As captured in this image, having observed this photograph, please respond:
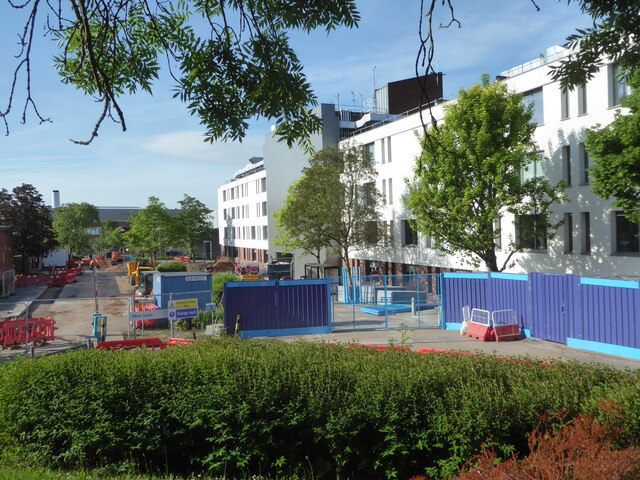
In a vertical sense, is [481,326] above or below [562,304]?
below

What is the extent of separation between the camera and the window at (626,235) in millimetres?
22875

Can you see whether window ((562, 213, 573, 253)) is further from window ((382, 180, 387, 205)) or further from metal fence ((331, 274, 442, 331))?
window ((382, 180, 387, 205))

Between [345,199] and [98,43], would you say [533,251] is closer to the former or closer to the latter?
[345,199]

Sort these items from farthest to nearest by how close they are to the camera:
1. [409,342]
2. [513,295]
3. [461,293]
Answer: [461,293] → [513,295] → [409,342]

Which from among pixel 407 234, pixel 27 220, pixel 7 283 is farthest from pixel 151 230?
Answer: pixel 407 234

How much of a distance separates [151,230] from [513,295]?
49338 millimetres

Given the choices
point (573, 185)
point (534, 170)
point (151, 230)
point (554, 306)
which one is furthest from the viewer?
point (151, 230)

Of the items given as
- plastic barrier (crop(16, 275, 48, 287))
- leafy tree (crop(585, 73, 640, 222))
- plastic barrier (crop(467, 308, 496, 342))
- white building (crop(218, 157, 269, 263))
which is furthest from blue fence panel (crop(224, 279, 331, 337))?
white building (crop(218, 157, 269, 263))

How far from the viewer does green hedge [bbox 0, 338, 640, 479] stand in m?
6.34

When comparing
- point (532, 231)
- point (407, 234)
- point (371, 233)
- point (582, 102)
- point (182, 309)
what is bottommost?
point (182, 309)

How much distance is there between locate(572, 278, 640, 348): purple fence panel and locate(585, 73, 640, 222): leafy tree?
333 centimetres

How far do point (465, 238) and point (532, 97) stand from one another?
8.08m

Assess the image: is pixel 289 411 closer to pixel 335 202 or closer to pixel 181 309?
pixel 181 309

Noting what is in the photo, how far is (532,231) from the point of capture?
26109 millimetres
